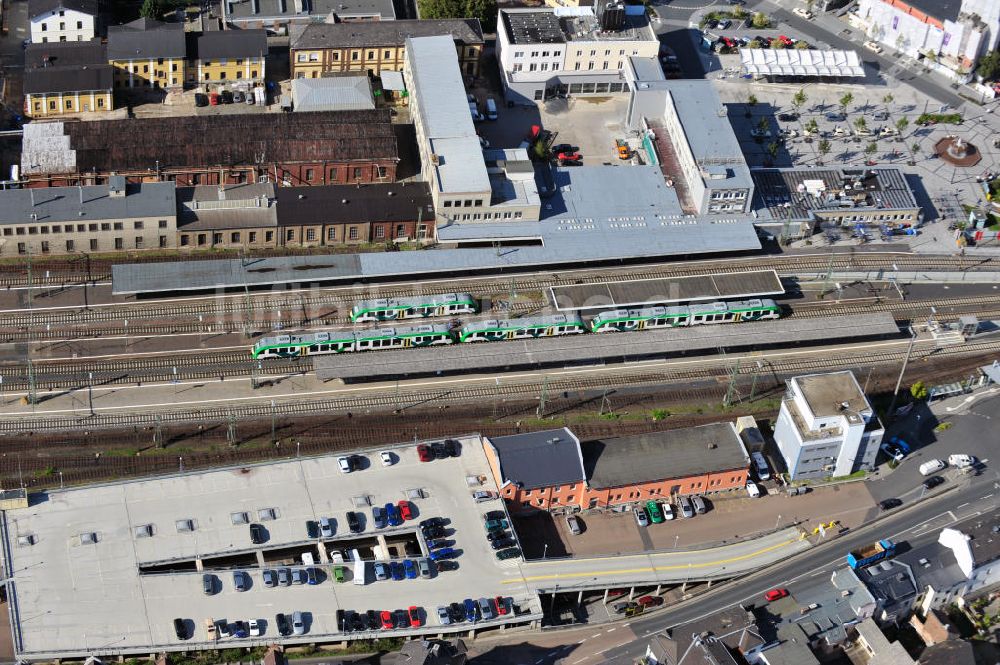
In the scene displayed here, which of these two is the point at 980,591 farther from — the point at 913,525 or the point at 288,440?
the point at 288,440

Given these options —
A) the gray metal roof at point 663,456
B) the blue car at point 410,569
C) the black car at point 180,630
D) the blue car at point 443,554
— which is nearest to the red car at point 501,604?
the blue car at point 443,554

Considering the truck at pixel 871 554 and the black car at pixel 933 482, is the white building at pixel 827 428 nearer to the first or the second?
the black car at pixel 933 482

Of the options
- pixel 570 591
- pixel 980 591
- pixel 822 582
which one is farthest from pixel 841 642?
pixel 570 591

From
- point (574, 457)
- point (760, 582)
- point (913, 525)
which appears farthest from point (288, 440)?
point (913, 525)

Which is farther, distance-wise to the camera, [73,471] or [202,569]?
[73,471]

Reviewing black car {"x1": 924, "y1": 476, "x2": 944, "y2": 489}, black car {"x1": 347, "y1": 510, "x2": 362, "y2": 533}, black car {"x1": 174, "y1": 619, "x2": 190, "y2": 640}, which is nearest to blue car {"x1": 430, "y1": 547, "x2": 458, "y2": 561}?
black car {"x1": 347, "y1": 510, "x2": 362, "y2": 533}

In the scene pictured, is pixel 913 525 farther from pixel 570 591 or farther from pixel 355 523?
pixel 355 523
